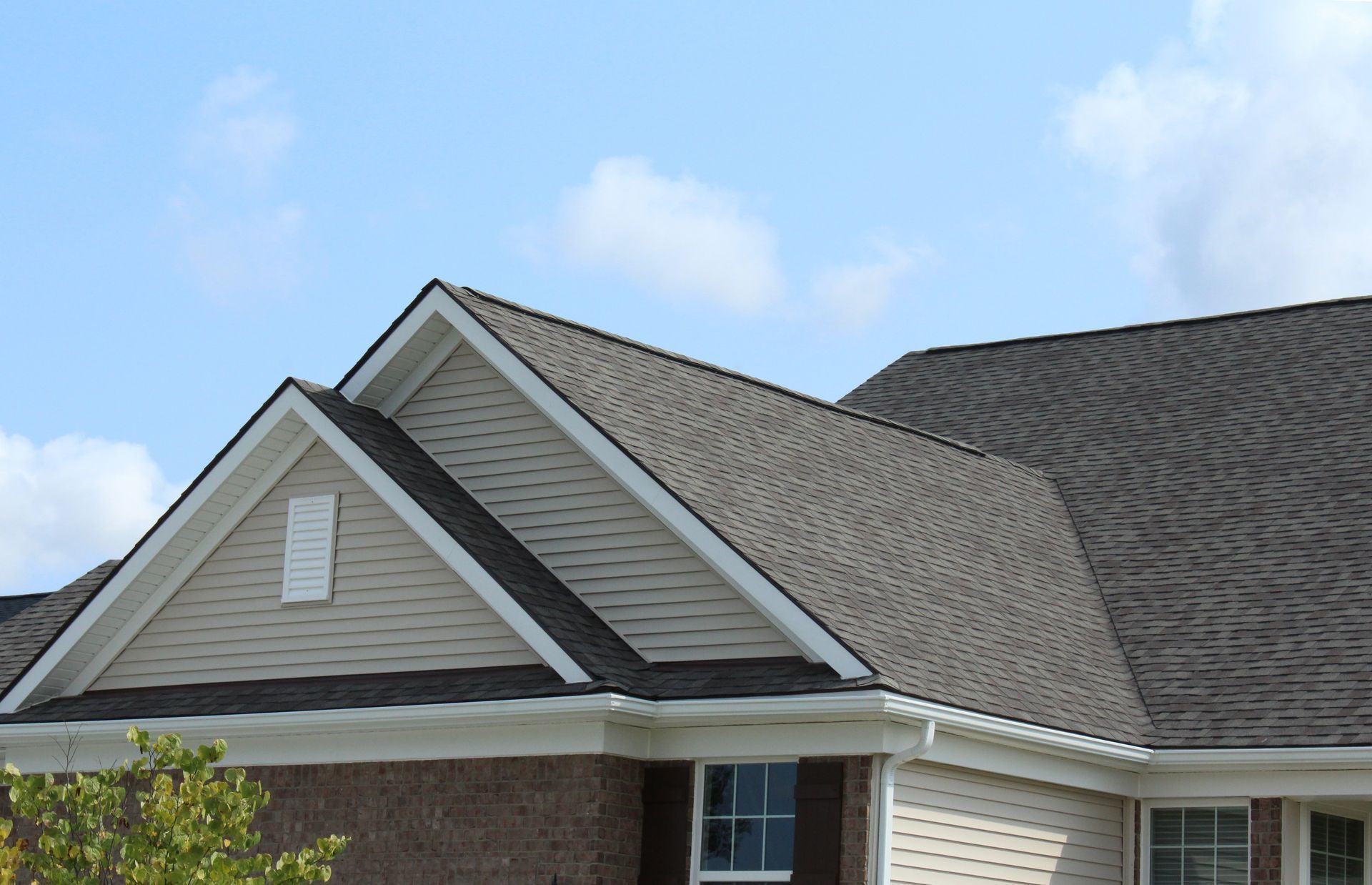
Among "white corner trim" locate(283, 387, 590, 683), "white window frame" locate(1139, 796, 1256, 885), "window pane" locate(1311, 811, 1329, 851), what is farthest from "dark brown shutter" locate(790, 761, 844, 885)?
"window pane" locate(1311, 811, 1329, 851)

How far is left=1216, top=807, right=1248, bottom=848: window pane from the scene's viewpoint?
14.3 metres

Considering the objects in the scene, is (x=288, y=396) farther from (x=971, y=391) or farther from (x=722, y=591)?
(x=971, y=391)

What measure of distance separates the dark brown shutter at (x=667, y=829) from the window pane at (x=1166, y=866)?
13.1ft

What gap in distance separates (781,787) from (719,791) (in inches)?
20.3

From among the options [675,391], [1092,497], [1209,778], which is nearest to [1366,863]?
[1209,778]

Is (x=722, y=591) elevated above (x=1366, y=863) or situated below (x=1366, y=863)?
above

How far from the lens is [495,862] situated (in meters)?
13.4

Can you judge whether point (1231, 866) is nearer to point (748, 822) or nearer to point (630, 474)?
point (748, 822)

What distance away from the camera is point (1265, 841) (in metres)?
14.0

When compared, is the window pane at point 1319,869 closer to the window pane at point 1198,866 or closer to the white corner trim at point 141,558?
the window pane at point 1198,866

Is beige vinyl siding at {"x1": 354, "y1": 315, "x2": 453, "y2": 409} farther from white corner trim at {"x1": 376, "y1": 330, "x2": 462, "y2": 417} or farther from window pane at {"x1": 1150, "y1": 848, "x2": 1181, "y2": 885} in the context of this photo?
window pane at {"x1": 1150, "y1": 848, "x2": 1181, "y2": 885}

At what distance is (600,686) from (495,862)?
1.60 meters

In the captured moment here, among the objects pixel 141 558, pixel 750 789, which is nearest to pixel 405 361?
pixel 141 558

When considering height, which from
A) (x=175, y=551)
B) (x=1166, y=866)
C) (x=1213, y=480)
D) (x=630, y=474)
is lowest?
(x=1166, y=866)
